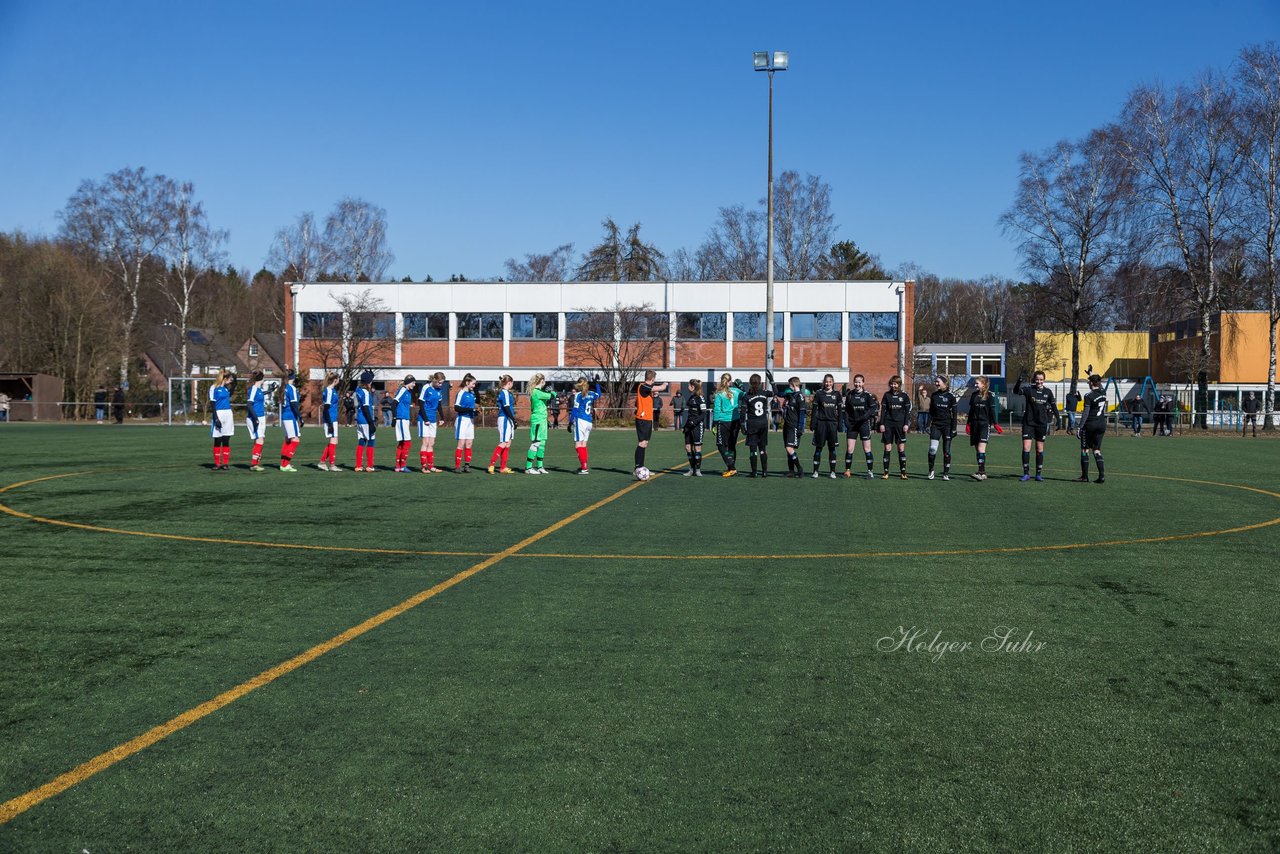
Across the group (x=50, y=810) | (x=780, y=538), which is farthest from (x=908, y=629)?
(x=50, y=810)

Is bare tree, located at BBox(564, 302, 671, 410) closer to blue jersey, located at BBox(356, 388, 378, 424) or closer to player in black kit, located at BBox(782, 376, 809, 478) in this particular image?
player in black kit, located at BBox(782, 376, 809, 478)

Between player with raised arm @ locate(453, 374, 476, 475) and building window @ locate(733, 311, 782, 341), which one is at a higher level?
building window @ locate(733, 311, 782, 341)

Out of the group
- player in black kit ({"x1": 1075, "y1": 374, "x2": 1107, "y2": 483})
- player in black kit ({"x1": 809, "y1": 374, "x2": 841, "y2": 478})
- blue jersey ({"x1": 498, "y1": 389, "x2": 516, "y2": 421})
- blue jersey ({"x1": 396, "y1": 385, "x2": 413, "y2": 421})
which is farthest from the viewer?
blue jersey ({"x1": 498, "y1": 389, "x2": 516, "y2": 421})

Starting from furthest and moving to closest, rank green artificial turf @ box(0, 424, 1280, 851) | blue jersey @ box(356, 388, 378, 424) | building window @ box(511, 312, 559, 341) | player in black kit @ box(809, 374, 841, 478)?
1. building window @ box(511, 312, 559, 341)
2. blue jersey @ box(356, 388, 378, 424)
3. player in black kit @ box(809, 374, 841, 478)
4. green artificial turf @ box(0, 424, 1280, 851)

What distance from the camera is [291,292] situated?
6091 centimetres

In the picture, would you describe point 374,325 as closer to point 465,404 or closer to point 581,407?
point 465,404

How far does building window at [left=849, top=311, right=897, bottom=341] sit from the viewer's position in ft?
185

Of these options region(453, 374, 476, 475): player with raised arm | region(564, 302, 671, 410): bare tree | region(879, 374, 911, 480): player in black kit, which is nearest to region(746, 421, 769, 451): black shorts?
region(879, 374, 911, 480): player in black kit

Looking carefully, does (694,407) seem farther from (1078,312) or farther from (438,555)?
(1078,312)

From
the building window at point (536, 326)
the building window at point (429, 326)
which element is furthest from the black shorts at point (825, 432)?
the building window at point (429, 326)

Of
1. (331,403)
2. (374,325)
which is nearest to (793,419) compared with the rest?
(331,403)

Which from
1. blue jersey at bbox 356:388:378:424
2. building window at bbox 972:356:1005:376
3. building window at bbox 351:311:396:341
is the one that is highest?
building window at bbox 351:311:396:341

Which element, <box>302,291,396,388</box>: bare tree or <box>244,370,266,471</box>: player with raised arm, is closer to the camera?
<box>244,370,266,471</box>: player with raised arm

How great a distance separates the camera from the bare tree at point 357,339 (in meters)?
57.1
